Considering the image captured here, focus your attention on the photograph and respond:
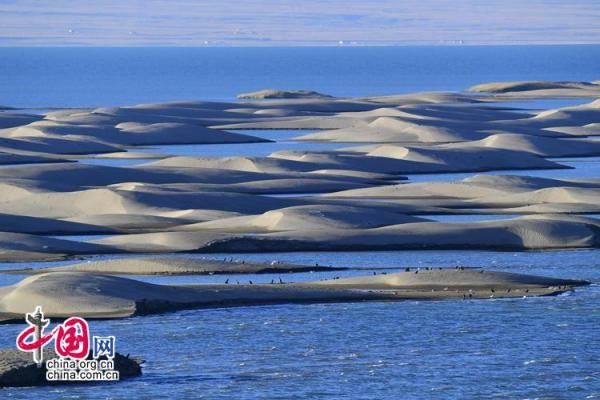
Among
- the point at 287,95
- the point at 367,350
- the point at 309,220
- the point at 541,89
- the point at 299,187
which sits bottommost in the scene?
the point at 367,350

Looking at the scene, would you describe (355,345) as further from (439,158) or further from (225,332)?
→ (439,158)

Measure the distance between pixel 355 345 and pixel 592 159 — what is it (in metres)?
31.1

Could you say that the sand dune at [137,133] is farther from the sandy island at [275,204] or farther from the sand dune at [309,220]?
the sand dune at [309,220]

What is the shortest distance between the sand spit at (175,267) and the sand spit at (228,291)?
1.82 metres

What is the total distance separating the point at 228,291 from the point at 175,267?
113 inches

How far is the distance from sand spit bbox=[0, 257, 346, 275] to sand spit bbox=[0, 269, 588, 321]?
1819 millimetres

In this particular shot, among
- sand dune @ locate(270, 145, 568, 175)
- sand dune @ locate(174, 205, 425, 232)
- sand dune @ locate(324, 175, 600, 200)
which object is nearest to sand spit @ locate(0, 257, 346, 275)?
sand dune @ locate(174, 205, 425, 232)

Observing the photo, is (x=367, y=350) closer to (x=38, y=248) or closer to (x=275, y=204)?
(x=38, y=248)

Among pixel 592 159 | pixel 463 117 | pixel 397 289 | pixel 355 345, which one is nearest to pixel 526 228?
pixel 397 289

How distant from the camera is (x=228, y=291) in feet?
79.1

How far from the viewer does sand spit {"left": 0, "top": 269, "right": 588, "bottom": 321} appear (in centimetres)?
2267

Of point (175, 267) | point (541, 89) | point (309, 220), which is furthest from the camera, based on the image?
point (541, 89)

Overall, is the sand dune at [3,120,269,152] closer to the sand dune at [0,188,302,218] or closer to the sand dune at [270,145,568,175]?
the sand dune at [270,145,568,175]

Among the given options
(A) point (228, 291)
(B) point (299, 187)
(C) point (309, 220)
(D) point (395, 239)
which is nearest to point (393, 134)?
(B) point (299, 187)
